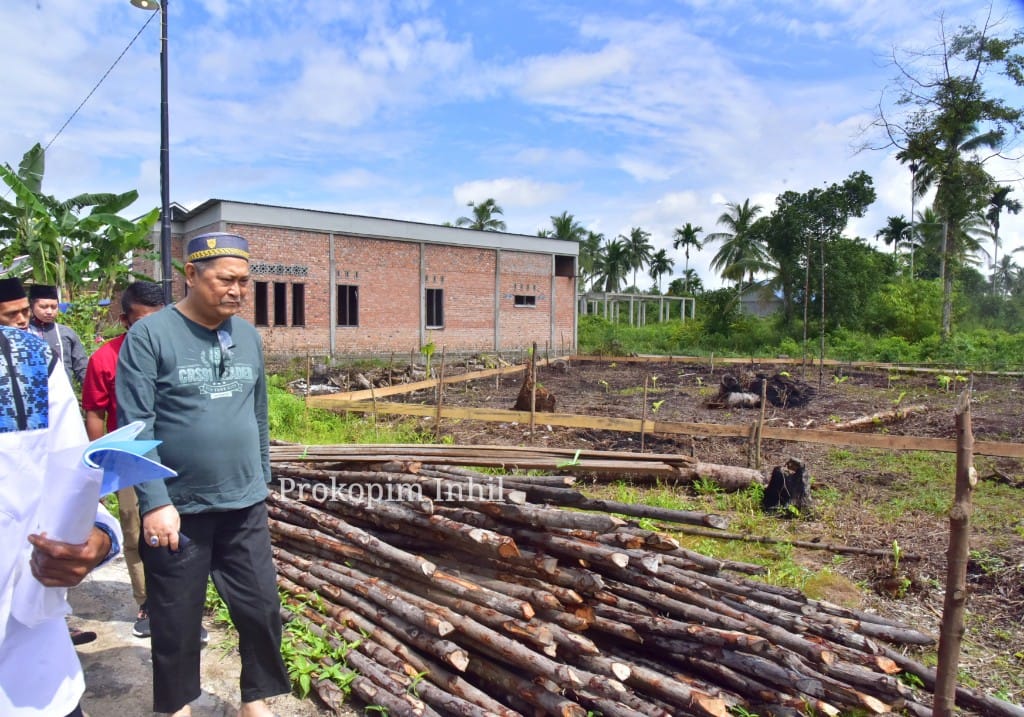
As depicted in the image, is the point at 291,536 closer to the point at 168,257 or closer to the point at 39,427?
the point at 39,427

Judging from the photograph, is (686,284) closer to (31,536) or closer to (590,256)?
(590,256)

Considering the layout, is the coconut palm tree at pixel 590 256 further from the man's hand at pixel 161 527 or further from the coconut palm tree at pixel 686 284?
the man's hand at pixel 161 527

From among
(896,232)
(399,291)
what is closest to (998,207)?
(896,232)

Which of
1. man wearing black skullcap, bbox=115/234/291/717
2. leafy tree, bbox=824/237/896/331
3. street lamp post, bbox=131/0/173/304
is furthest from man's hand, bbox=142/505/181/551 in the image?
leafy tree, bbox=824/237/896/331

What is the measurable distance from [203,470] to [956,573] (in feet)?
9.39

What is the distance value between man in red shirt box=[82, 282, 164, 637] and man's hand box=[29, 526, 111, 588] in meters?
2.03

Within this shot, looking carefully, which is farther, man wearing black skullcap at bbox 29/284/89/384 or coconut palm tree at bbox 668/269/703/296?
coconut palm tree at bbox 668/269/703/296

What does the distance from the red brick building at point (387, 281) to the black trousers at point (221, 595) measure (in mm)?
18103

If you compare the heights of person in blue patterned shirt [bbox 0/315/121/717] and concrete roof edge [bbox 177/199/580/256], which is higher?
concrete roof edge [bbox 177/199/580/256]

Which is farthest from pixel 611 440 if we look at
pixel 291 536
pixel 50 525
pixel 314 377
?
pixel 314 377

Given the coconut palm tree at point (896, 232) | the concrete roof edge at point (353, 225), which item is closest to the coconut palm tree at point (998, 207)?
the coconut palm tree at point (896, 232)

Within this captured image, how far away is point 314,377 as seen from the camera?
17.2 meters

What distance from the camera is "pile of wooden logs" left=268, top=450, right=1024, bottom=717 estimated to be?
2.82m

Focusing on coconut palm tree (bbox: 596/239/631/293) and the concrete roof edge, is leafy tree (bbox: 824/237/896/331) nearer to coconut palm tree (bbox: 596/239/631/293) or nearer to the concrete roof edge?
the concrete roof edge
